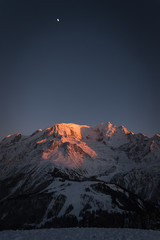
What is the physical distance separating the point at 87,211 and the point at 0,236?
567 ft

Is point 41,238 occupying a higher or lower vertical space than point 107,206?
higher

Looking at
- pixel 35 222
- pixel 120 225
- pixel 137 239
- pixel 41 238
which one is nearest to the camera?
pixel 137 239

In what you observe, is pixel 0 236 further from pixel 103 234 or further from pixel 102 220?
pixel 102 220

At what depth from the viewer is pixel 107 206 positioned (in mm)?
197875

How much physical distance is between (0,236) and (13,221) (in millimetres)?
193224

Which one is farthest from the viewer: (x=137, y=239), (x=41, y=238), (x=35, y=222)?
(x=35, y=222)

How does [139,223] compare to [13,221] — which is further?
[13,221]

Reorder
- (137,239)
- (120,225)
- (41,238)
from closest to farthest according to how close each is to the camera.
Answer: (137,239) → (41,238) → (120,225)

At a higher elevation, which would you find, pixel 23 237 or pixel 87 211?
pixel 23 237

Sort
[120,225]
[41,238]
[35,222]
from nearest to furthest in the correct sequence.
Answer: [41,238]
[120,225]
[35,222]

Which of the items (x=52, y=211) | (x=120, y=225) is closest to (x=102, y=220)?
(x=120, y=225)

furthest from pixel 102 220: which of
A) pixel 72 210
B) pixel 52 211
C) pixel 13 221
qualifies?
pixel 13 221

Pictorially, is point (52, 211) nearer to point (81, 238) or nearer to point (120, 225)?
point (120, 225)

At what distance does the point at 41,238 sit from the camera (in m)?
27.2
